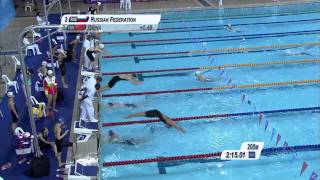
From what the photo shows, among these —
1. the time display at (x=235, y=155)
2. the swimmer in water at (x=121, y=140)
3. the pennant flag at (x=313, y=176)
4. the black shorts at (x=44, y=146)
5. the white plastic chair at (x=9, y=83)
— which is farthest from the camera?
the white plastic chair at (x=9, y=83)

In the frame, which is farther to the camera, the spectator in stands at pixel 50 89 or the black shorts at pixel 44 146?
the spectator in stands at pixel 50 89

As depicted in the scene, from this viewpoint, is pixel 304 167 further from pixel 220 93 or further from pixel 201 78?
pixel 201 78

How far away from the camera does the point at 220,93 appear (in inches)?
358

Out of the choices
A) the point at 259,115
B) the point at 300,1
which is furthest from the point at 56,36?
the point at 300,1

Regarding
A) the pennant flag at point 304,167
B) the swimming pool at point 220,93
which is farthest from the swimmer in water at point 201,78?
the pennant flag at point 304,167

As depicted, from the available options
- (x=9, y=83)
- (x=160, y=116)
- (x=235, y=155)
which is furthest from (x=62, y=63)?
(x=235, y=155)

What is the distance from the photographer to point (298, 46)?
11875mm

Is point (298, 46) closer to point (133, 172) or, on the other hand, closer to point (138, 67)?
point (138, 67)

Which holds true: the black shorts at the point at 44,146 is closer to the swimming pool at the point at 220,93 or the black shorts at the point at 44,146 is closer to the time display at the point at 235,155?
the swimming pool at the point at 220,93

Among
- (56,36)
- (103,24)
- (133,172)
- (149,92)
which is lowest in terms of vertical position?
(133,172)

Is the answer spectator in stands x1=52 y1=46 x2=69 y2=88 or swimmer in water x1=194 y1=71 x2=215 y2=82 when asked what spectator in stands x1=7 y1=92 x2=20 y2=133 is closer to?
spectator in stands x1=52 y1=46 x2=69 y2=88

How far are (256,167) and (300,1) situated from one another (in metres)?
11.9

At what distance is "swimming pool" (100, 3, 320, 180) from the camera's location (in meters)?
6.69

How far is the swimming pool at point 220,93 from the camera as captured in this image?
6691 millimetres
